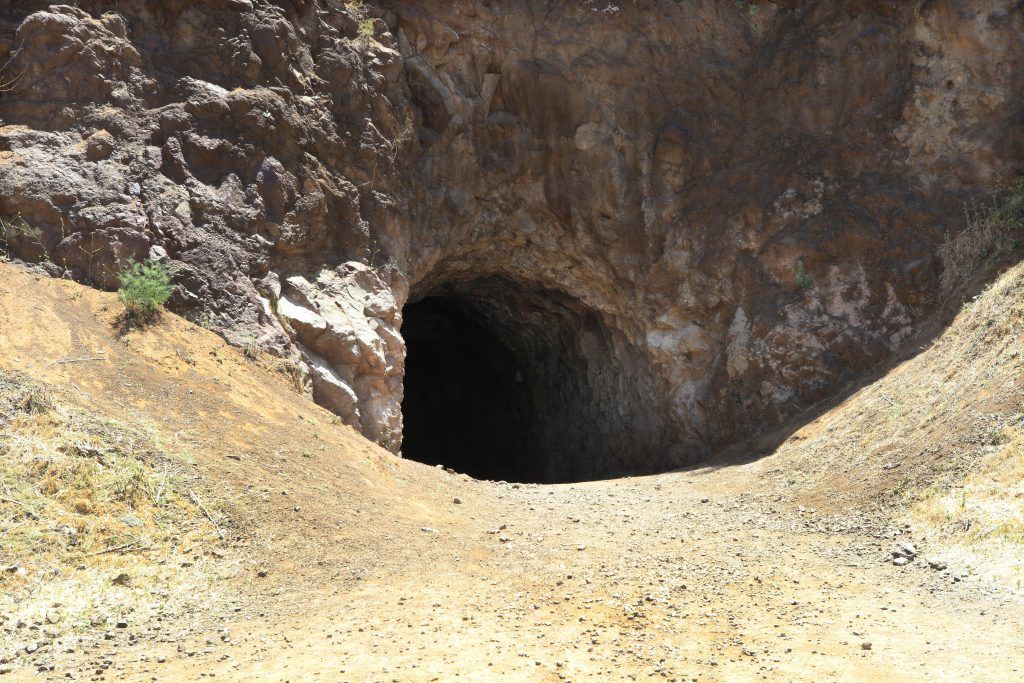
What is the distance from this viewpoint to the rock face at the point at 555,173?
35.0ft

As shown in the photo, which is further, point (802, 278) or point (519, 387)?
point (519, 387)

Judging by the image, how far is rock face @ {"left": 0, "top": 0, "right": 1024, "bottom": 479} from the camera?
10656mm

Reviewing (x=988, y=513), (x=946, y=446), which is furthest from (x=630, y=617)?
(x=946, y=446)

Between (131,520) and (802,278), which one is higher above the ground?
(802,278)

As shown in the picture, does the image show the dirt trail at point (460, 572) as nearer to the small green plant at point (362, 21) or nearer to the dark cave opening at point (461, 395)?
the small green plant at point (362, 21)

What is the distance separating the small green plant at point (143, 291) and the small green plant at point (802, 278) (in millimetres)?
9446

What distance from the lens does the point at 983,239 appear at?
1207cm

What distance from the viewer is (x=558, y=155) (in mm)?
15070

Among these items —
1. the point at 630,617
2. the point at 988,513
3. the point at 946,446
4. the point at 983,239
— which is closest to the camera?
the point at 630,617

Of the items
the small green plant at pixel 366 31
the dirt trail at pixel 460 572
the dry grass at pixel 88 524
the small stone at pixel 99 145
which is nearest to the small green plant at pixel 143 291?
the dirt trail at pixel 460 572

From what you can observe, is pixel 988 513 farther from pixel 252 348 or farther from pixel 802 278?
pixel 252 348

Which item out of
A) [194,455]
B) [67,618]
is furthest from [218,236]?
[67,618]

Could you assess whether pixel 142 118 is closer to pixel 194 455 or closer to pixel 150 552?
pixel 194 455

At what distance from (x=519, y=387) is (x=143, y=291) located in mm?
11831
